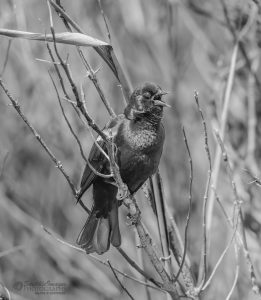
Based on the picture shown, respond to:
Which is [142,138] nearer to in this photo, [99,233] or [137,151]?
[137,151]

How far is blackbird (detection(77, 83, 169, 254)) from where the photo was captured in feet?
11.4

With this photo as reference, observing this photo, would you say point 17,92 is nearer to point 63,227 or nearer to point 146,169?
point 63,227

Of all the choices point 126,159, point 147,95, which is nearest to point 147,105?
point 147,95

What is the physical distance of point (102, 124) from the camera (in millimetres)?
5715

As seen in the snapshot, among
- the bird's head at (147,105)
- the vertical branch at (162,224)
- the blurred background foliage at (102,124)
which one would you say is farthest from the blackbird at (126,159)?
the blurred background foliage at (102,124)

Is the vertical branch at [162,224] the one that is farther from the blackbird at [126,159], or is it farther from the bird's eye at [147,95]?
the bird's eye at [147,95]

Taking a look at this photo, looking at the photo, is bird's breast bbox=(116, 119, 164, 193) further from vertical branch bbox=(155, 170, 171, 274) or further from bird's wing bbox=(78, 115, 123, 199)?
vertical branch bbox=(155, 170, 171, 274)

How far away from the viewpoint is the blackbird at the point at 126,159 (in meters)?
3.46

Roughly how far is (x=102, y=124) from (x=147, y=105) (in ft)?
7.04

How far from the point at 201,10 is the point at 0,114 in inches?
95.2

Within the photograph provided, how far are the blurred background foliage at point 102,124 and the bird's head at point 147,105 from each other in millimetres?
1062

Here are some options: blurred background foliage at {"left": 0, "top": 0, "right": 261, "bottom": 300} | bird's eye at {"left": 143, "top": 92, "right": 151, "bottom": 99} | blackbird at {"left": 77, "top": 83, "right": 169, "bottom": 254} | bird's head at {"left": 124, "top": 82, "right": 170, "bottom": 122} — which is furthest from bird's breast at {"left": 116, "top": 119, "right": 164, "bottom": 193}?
blurred background foliage at {"left": 0, "top": 0, "right": 261, "bottom": 300}

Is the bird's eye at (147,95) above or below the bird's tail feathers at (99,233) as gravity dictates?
above

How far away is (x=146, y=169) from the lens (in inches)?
134
